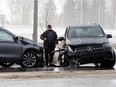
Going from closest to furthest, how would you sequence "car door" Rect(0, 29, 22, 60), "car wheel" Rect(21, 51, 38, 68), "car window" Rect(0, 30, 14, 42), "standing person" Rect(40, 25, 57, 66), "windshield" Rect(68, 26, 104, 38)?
1. "car door" Rect(0, 29, 22, 60)
2. "car window" Rect(0, 30, 14, 42)
3. "car wheel" Rect(21, 51, 38, 68)
4. "windshield" Rect(68, 26, 104, 38)
5. "standing person" Rect(40, 25, 57, 66)

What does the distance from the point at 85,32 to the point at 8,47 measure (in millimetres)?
3422

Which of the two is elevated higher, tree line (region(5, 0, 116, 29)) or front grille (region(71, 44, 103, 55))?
tree line (region(5, 0, 116, 29))

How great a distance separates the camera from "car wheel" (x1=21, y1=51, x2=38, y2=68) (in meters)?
15.7

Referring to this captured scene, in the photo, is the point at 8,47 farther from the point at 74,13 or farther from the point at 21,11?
the point at 74,13

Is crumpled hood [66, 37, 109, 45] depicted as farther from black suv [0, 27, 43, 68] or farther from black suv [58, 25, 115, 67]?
black suv [0, 27, 43, 68]

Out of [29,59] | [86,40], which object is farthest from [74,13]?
[29,59]

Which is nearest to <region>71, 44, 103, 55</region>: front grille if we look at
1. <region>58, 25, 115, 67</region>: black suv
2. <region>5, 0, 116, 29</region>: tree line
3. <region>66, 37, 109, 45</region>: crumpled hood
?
<region>58, 25, 115, 67</region>: black suv

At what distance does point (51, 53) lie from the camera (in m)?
17.2

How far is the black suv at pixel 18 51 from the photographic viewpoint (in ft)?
50.1

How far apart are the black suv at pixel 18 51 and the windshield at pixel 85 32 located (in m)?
1.60

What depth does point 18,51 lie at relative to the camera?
15.5m

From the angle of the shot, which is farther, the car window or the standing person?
the standing person

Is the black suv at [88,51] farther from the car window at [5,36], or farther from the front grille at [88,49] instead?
the car window at [5,36]

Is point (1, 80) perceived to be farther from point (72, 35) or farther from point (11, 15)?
point (11, 15)
